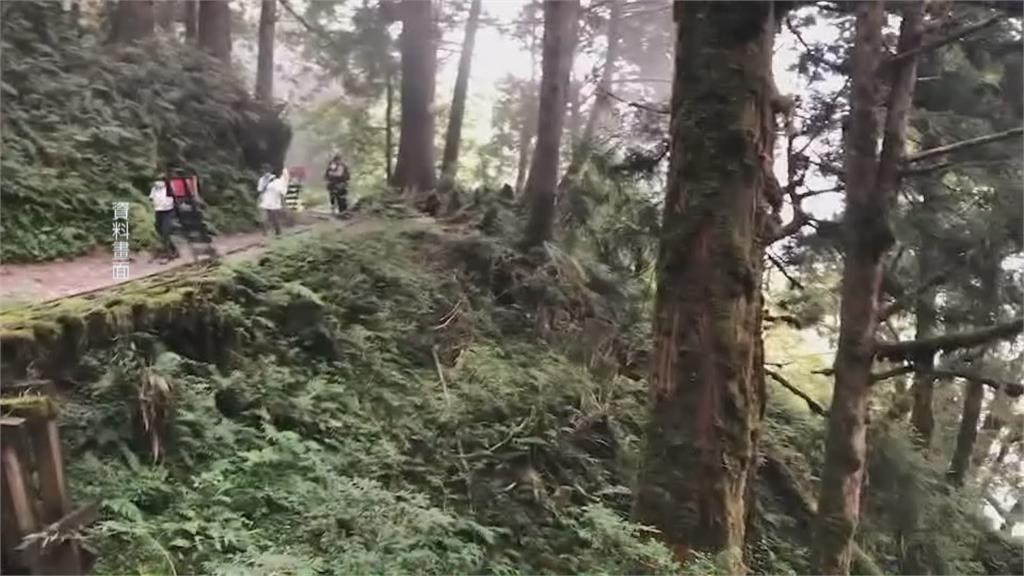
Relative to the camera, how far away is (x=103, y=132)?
9492 millimetres

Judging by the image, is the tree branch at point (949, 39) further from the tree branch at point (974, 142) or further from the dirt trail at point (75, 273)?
the dirt trail at point (75, 273)

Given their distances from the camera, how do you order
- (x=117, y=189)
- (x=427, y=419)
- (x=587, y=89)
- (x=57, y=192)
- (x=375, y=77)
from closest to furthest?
(x=427, y=419)
(x=57, y=192)
(x=117, y=189)
(x=375, y=77)
(x=587, y=89)

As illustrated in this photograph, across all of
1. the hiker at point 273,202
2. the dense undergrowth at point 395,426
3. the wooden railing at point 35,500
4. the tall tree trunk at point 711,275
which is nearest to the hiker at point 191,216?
the dense undergrowth at point 395,426

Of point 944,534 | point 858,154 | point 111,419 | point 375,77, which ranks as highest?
point 375,77

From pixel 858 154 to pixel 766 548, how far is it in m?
3.61

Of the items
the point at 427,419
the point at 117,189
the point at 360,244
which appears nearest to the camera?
the point at 427,419

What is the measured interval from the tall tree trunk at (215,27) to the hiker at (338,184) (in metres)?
3.06

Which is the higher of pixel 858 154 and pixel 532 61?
pixel 532 61

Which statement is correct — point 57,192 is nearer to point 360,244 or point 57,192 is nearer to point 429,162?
point 360,244

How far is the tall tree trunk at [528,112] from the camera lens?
2019cm

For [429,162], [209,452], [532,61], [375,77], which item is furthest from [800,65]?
[532,61]

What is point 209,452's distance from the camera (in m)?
5.46

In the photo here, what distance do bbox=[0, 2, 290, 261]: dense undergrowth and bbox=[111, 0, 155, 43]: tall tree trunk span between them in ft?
0.92

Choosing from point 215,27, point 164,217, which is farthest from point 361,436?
point 215,27
